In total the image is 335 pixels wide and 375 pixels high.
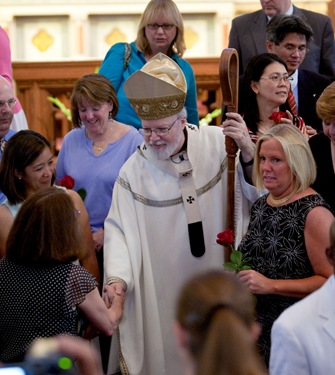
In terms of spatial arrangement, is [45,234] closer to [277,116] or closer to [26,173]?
[26,173]

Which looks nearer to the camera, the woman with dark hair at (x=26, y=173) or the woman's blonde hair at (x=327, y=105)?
the woman's blonde hair at (x=327, y=105)

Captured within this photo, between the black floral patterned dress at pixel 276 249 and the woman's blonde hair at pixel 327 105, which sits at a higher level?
the woman's blonde hair at pixel 327 105

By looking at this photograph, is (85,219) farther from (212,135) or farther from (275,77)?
(275,77)

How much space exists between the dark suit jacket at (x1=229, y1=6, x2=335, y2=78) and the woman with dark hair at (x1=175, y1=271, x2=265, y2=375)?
179 inches

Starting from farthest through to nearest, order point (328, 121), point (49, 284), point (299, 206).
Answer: point (328, 121)
point (299, 206)
point (49, 284)

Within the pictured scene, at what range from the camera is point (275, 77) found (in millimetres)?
5699

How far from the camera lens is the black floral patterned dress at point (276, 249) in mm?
4578

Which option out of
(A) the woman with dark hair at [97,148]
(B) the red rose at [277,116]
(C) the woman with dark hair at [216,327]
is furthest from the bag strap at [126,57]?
(C) the woman with dark hair at [216,327]

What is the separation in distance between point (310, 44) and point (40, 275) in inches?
134

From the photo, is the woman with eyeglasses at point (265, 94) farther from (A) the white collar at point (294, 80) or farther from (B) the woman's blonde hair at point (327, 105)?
(B) the woman's blonde hair at point (327, 105)

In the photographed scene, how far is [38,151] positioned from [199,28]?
409cm

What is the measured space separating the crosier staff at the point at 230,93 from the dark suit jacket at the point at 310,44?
1.62 m

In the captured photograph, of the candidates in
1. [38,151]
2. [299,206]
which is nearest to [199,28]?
[38,151]

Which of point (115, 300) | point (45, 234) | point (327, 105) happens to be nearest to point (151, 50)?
point (327, 105)
